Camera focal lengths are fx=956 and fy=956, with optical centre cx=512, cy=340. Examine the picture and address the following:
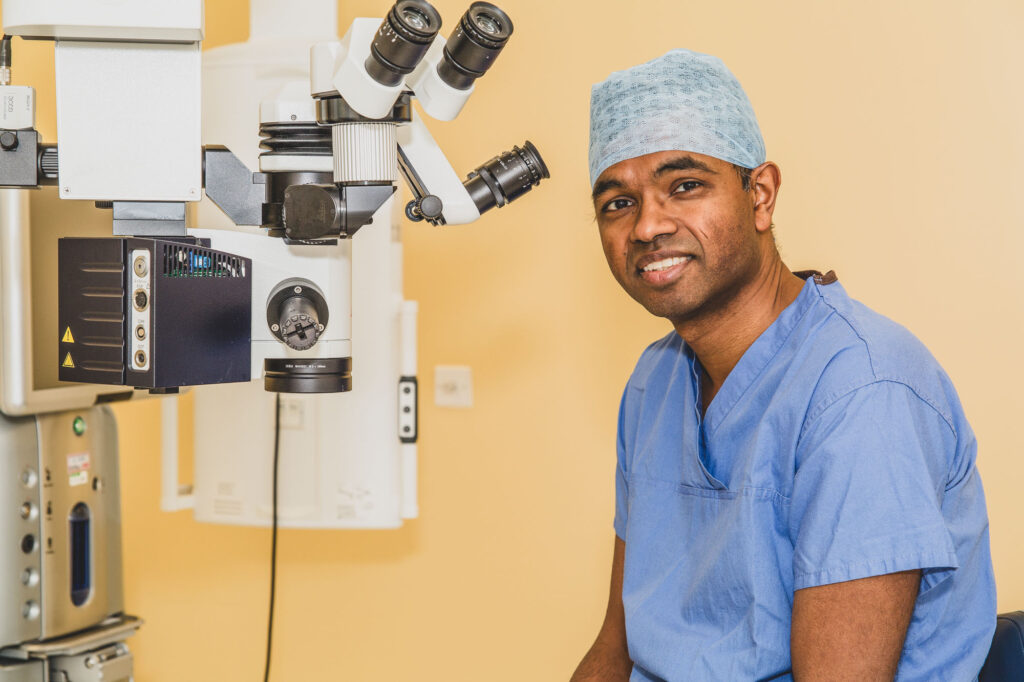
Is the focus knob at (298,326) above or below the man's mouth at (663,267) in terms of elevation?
below

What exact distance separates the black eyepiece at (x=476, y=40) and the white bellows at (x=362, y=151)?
Result: 0.09 meters

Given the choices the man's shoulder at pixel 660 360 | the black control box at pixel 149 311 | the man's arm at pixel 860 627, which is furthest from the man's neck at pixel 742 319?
the black control box at pixel 149 311

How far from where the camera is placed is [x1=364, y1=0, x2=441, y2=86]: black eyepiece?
0.90 metres

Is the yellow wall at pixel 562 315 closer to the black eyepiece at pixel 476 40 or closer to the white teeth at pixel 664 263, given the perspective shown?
the white teeth at pixel 664 263

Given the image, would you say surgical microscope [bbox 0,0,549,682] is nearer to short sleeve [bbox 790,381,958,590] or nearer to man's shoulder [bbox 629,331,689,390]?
man's shoulder [bbox 629,331,689,390]

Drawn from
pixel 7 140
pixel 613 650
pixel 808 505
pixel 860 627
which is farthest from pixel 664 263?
pixel 7 140

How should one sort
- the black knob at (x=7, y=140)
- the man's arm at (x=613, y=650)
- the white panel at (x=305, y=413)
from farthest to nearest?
1. the white panel at (x=305, y=413)
2. the man's arm at (x=613, y=650)
3. the black knob at (x=7, y=140)

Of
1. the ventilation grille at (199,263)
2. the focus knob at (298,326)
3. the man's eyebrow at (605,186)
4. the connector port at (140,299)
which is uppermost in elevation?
the man's eyebrow at (605,186)

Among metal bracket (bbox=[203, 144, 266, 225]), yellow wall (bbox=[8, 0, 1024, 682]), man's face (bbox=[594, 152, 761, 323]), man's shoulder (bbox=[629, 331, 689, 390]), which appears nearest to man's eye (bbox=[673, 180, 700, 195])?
man's face (bbox=[594, 152, 761, 323])

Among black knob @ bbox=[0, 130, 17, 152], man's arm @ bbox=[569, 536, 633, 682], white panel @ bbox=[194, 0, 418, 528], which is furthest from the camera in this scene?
white panel @ bbox=[194, 0, 418, 528]

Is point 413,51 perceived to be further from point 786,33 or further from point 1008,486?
point 1008,486

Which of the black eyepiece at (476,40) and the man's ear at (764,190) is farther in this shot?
the man's ear at (764,190)

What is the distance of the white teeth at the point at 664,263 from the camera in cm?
110

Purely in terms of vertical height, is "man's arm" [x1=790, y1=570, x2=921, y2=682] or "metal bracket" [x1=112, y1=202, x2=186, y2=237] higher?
"metal bracket" [x1=112, y1=202, x2=186, y2=237]
